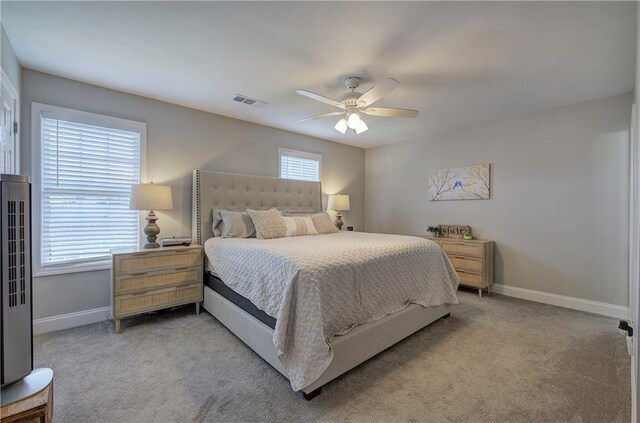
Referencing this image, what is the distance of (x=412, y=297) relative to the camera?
8.67ft

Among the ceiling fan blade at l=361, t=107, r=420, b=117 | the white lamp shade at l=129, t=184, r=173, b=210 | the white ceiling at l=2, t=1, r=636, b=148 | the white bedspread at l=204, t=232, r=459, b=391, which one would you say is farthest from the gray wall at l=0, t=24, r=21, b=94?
the ceiling fan blade at l=361, t=107, r=420, b=117

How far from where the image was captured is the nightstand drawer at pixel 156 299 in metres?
2.76

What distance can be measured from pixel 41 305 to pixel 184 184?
183 cm

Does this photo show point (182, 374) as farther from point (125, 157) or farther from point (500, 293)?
point (500, 293)

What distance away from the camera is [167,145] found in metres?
3.49

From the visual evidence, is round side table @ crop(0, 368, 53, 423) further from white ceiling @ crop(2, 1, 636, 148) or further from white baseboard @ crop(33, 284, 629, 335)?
white ceiling @ crop(2, 1, 636, 148)

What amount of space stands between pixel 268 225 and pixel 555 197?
12.1ft

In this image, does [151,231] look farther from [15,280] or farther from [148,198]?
[15,280]

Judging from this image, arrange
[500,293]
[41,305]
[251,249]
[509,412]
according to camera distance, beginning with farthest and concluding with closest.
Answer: [500,293] < [41,305] < [251,249] < [509,412]

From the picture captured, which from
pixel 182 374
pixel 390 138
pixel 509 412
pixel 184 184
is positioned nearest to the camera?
pixel 509 412

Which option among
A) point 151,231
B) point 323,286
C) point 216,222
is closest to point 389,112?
point 323,286

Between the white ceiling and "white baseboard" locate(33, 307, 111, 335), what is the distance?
2427 millimetres

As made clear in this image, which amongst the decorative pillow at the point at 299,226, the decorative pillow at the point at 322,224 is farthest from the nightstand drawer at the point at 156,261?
the decorative pillow at the point at 322,224

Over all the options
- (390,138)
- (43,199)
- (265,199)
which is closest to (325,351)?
(265,199)
